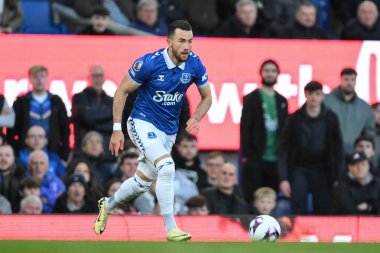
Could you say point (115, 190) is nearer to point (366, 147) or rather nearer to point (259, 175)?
point (259, 175)

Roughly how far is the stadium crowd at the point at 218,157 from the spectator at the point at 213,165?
0.01 meters

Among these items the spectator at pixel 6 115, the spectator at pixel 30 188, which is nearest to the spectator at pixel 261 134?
the spectator at pixel 30 188

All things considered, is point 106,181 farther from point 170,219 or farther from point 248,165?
point 170,219

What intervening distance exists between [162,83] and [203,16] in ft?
21.1

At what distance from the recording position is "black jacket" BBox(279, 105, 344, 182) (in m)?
17.8

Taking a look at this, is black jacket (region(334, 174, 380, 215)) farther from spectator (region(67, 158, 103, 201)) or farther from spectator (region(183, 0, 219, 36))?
spectator (region(183, 0, 219, 36))

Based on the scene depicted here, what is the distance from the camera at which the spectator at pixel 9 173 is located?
55.6ft

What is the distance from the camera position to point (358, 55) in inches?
740

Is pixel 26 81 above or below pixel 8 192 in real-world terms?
above

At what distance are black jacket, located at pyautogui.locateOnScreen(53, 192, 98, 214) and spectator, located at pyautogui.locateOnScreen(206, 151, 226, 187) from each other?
153 cm

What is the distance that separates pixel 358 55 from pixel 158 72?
5.71m

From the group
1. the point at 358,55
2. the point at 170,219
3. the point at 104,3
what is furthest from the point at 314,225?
the point at 104,3

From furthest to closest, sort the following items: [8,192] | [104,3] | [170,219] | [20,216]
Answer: [104,3], [8,192], [20,216], [170,219]

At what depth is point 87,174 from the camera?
17.1 metres
